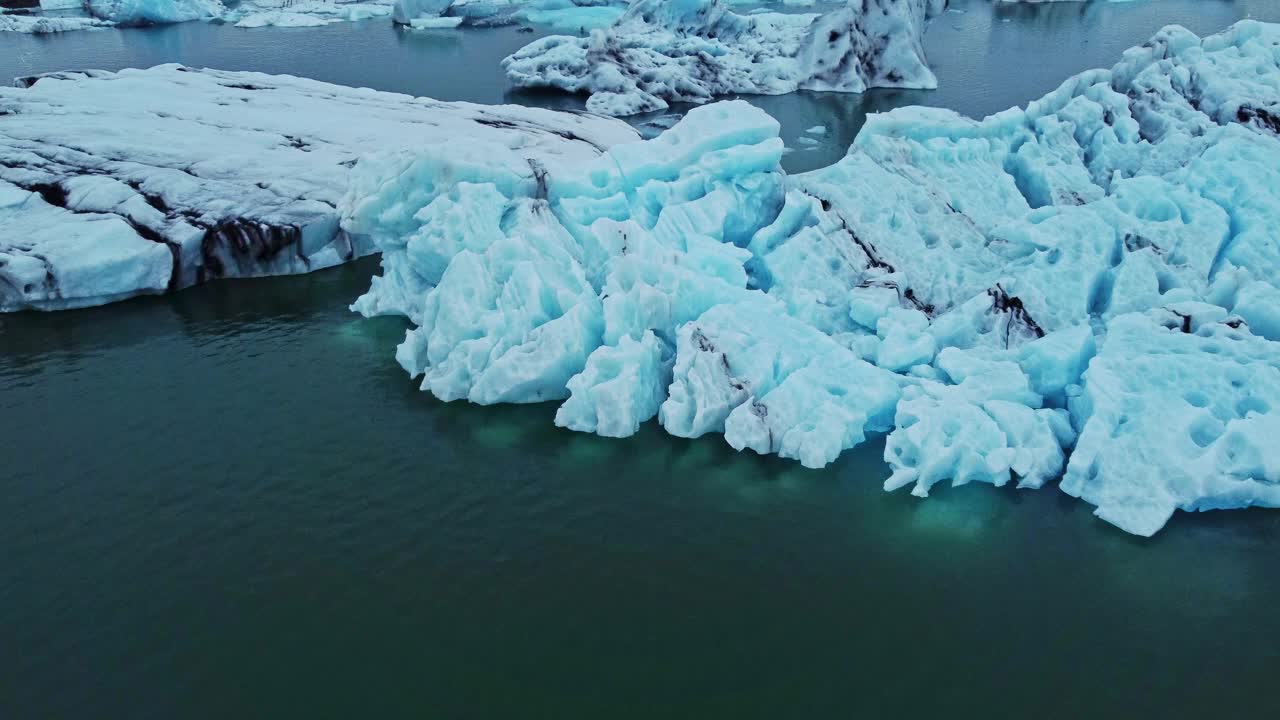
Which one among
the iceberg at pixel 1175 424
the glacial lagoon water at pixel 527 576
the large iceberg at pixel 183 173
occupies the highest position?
the large iceberg at pixel 183 173

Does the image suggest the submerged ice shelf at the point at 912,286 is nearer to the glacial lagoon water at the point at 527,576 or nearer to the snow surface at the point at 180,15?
the glacial lagoon water at the point at 527,576

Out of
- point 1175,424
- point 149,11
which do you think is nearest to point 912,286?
point 1175,424

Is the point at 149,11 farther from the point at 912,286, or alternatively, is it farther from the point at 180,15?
the point at 912,286

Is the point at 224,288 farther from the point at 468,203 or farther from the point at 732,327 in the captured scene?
the point at 732,327

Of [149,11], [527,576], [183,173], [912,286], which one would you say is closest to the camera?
[527,576]

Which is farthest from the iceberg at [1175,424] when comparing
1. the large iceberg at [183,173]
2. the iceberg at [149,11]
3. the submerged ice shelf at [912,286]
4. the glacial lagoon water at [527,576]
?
the iceberg at [149,11]

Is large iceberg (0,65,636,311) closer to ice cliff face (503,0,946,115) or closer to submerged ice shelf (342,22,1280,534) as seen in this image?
submerged ice shelf (342,22,1280,534)

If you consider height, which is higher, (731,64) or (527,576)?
(731,64)
